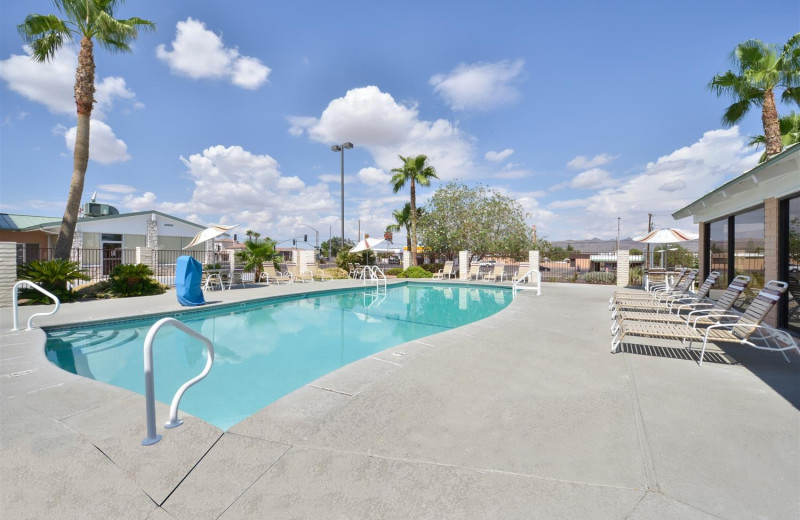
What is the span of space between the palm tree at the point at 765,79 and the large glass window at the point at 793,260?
26.7 ft

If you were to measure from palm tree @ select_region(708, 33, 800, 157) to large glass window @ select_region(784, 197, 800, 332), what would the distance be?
8128mm

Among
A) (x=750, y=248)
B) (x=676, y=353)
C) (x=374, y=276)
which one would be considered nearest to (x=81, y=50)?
(x=374, y=276)

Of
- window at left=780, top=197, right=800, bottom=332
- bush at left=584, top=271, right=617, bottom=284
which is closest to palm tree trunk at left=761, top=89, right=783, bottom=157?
bush at left=584, top=271, right=617, bottom=284

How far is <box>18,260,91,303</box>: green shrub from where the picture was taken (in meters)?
9.88

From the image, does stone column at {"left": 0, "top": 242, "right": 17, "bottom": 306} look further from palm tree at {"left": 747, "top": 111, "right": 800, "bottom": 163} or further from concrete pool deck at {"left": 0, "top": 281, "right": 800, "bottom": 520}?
palm tree at {"left": 747, "top": 111, "right": 800, "bottom": 163}

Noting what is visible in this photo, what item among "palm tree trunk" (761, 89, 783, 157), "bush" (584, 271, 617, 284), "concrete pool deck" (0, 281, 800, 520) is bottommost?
"concrete pool deck" (0, 281, 800, 520)

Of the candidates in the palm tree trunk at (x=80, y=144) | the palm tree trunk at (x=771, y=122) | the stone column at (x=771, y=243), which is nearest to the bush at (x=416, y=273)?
the palm tree trunk at (x=771, y=122)

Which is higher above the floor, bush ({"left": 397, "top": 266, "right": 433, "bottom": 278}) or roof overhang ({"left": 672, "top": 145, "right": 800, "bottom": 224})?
roof overhang ({"left": 672, "top": 145, "right": 800, "bottom": 224})

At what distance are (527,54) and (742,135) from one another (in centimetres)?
1031

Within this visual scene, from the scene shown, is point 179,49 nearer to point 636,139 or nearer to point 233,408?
point 233,408

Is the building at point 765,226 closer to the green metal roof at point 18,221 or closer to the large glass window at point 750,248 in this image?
the large glass window at point 750,248

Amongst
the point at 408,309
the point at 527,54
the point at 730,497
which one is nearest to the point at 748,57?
the point at 527,54

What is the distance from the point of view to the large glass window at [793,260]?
19.4ft

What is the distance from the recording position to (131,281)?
39.1ft
